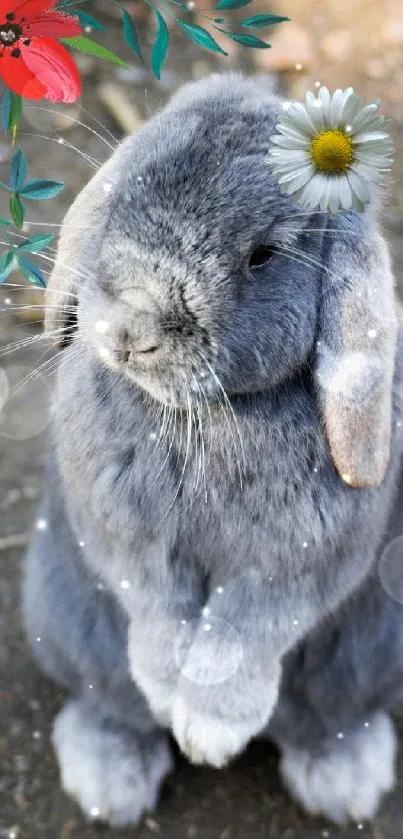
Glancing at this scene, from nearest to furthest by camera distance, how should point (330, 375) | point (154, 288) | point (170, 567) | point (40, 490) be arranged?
point (154, 288), point (330, 375), point (170, 567), point (40, 490)

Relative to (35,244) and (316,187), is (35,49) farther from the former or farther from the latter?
(316,187)

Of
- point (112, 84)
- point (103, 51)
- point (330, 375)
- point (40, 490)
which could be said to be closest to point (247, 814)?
point (40, 490)

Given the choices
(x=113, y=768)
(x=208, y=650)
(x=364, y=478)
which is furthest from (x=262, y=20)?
(x=113, y=768)

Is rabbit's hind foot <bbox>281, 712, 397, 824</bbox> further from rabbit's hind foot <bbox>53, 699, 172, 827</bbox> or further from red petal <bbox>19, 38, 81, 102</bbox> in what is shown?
red petal <bbox>19, 38, 81, 102</bbox>

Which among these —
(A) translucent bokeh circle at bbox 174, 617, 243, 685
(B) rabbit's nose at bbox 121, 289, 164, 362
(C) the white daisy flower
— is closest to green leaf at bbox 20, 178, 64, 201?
(B) rabbit's nose at bbox 121, 289, 164, 362

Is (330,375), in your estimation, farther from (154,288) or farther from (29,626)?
(29,626)

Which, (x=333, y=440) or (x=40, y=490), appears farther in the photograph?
(x=40, y=490)

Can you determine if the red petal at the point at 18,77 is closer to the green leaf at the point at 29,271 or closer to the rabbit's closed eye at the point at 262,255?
the green leaf at the point at 29,271
